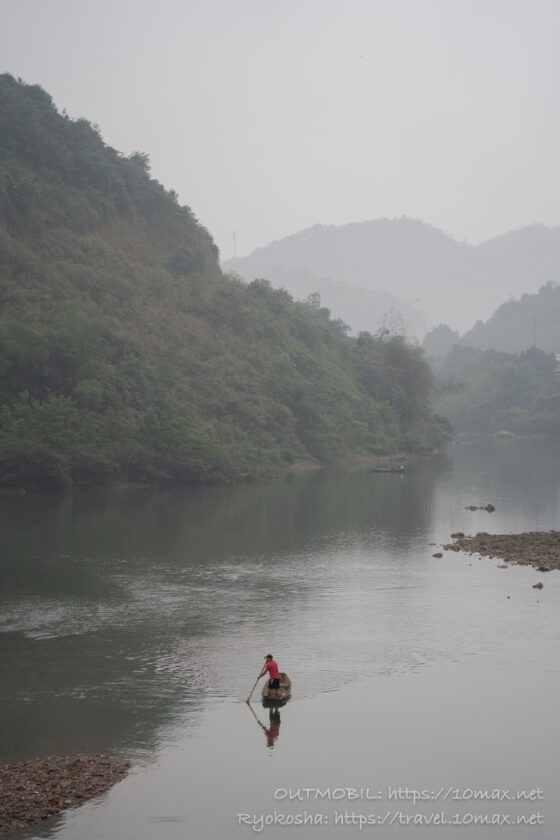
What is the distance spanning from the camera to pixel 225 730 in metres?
15.8

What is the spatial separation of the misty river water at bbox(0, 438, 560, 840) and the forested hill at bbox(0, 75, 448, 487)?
1350 centimetres

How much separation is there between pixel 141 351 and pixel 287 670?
4431 centimetres

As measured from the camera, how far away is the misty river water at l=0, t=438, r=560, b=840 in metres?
13.0

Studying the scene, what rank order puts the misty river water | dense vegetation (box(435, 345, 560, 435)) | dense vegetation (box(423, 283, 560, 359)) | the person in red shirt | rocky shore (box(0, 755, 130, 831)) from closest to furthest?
1. rocky shore (box(0, 755, 130, 831))
2. the misty river water
3. the person in red shirt
4. dense vegetation (box(435, 345, 560, 435))
5. dense vegetation (box(423, 283, 560, 359))

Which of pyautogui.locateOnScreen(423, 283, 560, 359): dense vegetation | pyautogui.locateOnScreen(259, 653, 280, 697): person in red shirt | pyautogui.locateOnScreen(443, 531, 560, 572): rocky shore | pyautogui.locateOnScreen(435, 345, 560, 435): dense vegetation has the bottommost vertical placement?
pyautogui.locateOnScreen(259, 653, 280, 697): person in red shirt

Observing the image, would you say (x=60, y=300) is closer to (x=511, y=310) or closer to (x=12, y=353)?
(x=12, y=353)

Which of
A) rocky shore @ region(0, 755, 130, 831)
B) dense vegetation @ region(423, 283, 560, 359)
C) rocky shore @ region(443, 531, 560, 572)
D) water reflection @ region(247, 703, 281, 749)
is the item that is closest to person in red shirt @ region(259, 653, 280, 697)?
water reflection @ region(247, 703, 281, 749)

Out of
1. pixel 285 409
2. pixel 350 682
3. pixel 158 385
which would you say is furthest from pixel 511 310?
pixel 350 682

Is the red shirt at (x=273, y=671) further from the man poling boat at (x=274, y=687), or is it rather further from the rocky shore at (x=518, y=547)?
the rocky shore at (x=518, y=547)

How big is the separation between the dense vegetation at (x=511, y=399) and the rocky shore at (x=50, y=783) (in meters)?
109

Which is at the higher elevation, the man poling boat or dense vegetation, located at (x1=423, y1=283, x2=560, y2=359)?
dense vegetation, located at (x1=423, y1=283, x2=560, y2=359)

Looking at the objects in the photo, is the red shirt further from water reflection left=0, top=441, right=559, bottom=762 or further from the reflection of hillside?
the reflection of hillside

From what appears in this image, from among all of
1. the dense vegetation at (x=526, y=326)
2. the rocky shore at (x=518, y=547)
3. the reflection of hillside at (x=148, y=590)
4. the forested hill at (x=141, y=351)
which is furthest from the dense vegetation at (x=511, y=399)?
the rocky shore at (x=518, y=547)

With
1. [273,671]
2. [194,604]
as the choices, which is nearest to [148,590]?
[194,604]
